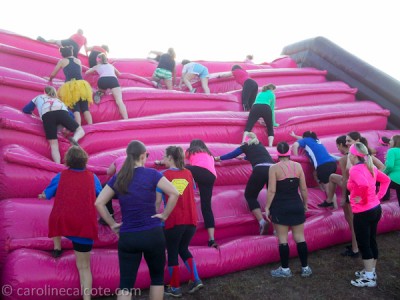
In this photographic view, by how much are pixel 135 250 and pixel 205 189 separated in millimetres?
1509

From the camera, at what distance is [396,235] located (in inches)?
177

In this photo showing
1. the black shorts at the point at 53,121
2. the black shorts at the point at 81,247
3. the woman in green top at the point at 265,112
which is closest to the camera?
the black shorts at the point at 81,247

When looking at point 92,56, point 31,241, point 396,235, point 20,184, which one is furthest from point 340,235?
point 92,56

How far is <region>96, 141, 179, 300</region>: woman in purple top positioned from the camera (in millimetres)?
2512

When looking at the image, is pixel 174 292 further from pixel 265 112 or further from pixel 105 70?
pixel 105 70

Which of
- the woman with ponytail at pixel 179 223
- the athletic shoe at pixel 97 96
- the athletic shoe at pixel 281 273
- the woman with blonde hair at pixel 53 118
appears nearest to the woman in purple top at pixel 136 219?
the woman with ponytail at pixel 179 223

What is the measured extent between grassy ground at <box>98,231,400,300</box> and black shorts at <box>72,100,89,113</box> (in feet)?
9.02

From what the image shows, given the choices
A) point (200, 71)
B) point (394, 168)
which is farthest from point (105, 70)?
Result: point (394, 168)

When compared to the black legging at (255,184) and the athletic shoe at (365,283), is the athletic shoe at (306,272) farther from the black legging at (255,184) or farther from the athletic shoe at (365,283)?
the black legging at (255,184)

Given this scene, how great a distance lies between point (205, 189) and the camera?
3.92 meters

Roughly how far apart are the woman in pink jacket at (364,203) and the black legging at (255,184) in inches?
36.7

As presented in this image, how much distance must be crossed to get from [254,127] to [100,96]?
2300 mm

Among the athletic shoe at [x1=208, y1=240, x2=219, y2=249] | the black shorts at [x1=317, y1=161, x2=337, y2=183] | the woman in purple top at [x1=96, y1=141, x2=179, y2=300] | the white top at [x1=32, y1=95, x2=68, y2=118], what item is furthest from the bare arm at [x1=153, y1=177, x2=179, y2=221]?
the black shorts at [x1=317, y1=161, x2=337, y2=183]

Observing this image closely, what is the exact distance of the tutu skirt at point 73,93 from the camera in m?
5.07
